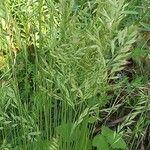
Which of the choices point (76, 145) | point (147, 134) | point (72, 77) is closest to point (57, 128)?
point (76, 145)

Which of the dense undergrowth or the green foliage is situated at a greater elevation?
the dense undergrowth

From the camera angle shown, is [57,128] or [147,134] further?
[147,134]

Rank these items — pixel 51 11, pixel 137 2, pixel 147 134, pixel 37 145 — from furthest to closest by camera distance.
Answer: pixel 137 2 → pixel 147 134 → pixel 37 145 → pixel 51 11

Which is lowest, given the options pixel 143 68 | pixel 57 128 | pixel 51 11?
pixel 57 128

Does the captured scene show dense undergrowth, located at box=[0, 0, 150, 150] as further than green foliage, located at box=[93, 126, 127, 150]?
No

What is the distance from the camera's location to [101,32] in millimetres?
1090

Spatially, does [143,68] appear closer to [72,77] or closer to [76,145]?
[76,145]

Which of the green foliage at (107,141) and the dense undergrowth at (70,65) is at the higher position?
the dense undergrowth at (70,65)

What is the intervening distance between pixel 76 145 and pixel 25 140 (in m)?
0.15

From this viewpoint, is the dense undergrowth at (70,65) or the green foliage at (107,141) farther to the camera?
the green foliage at (107,141)

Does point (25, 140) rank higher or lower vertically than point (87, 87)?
lower

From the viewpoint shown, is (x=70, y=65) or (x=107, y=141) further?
(x=107, y=141)

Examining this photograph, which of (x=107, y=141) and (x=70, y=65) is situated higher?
(x=70, y=65)

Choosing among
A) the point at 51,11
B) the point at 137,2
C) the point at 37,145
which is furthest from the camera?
the point at 137,2
